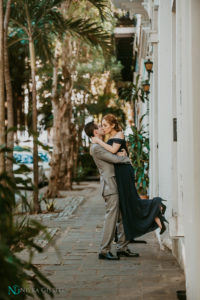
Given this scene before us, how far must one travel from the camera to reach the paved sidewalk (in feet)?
16.1

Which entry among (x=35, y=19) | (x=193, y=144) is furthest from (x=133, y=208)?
(x=35, y=19)

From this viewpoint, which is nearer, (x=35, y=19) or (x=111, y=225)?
(x=111, y=225)

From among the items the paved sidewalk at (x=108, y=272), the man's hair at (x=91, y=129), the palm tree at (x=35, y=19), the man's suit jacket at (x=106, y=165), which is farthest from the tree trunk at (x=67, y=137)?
the man's suit jacket at (x=106, y=165)

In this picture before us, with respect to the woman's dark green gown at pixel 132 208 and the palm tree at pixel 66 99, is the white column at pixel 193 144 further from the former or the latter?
the palm tree at pixel 66 99

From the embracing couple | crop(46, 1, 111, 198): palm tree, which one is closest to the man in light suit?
the embracing couple

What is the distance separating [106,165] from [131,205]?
607 mm

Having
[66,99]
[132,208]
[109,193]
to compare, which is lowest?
[132,208]

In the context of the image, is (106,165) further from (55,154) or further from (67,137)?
(67,137)

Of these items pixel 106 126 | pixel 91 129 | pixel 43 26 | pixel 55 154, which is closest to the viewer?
pixel 91 129

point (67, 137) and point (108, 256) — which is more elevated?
point (67, 137)

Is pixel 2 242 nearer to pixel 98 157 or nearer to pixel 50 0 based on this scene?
pixel 98 157

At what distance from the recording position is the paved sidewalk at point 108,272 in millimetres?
4906

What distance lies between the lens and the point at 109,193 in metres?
6.76

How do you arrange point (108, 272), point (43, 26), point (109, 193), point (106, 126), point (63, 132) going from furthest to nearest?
point (63, 132), point (43, 26), point (106, 126), point (109, 193), point (108, 272)
